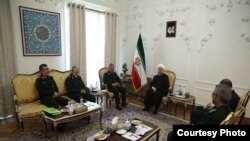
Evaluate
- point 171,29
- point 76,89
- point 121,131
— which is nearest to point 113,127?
point 121,131

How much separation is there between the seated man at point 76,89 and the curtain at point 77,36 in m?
0.53

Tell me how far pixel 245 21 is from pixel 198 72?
1426 millimetres

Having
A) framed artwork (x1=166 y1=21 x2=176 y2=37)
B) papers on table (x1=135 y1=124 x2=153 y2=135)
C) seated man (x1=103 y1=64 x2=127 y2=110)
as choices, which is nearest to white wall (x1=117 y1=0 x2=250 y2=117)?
framed artwork (x1=166 y1=21 x2=176 y2=37)

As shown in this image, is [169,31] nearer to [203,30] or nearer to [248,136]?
[203,30]

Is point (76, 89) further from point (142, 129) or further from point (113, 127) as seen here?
point (142, 129)

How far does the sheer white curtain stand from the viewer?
15.0 feet

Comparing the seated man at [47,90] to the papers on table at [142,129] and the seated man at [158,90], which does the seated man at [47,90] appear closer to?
the papers on table at [142,129]

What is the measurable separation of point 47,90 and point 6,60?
90cm

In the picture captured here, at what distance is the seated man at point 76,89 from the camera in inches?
142

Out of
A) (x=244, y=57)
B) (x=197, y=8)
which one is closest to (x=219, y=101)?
(x=244, y=57)

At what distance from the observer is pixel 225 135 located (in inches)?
63.2

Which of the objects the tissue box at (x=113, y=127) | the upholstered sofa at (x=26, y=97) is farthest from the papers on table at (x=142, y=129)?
the upholstered sofa at (x=26, y=97)

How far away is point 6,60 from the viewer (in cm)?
Answer: 317

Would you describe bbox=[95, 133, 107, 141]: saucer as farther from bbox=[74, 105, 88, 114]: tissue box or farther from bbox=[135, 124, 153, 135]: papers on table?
bbox=[74, 105, 88, 114]: tissue box
